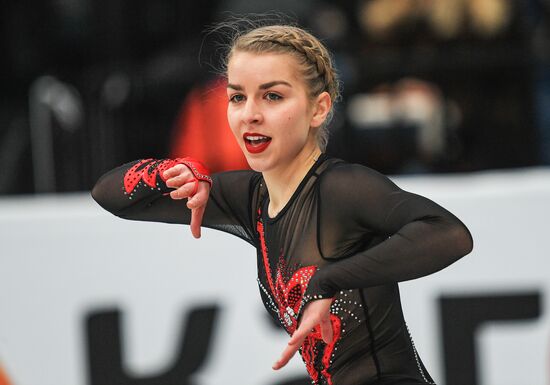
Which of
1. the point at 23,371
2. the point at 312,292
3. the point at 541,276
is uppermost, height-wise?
the point at 312,292

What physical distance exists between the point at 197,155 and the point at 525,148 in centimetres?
185

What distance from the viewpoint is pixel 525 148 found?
240 inches

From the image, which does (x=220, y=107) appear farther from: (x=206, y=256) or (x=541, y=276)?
(x=541, y=276)

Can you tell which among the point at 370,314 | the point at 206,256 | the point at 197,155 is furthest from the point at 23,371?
the point at 370,314

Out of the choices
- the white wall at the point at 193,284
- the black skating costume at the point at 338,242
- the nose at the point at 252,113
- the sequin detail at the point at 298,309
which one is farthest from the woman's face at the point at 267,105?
the white wall at the point at 193,284

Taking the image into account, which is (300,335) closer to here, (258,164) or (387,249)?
(387,249)

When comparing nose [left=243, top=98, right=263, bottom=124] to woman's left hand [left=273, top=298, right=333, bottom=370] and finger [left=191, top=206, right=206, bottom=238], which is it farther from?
woman's left hand [left=273, top=298, right=333, bottom=370]

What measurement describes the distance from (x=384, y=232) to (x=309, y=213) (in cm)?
20

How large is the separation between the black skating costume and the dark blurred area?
130 inches

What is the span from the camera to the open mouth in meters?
2.50

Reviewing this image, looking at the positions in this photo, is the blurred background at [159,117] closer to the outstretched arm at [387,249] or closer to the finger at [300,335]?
the outstretched arm at [387,249]

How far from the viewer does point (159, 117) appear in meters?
6.27

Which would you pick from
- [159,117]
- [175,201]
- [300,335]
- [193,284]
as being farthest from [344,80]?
[300,335]

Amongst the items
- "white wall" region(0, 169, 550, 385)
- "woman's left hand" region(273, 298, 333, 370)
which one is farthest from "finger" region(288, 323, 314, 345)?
"white wall" region(0, 169, 550, 385)
